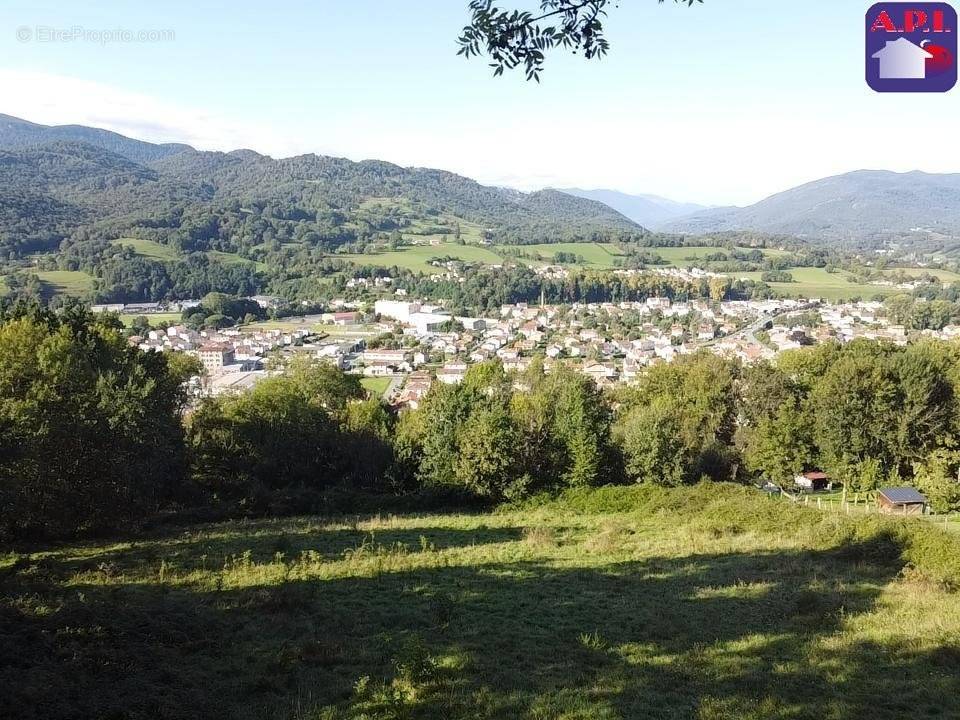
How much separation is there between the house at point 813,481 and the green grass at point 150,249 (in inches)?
4719

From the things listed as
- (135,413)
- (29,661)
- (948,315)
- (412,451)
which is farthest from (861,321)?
(29,661)

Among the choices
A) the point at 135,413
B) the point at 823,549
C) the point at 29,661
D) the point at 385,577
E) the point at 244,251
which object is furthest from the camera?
the point at 244,251

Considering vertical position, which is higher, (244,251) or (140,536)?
(244,251)

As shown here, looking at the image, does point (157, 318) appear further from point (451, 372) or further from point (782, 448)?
point (782, 448)

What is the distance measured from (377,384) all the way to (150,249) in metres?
87.8

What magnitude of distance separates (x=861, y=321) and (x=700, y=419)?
8239 cm

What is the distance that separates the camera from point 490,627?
972 cm

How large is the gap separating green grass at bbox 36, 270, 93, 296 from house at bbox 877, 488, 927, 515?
9915cm

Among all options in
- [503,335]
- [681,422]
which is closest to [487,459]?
[681,422]

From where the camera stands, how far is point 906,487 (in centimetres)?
2531

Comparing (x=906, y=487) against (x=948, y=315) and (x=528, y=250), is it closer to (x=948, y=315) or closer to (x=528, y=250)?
(x=948, y=315)

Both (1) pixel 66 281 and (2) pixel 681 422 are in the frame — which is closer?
(2) pixel 681 422

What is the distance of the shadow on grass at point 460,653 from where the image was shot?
22.5ft

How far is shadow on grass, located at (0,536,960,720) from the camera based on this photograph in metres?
6.84
